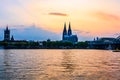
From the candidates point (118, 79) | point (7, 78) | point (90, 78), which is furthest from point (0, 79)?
point (118, 79)

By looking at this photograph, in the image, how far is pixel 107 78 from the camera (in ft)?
140

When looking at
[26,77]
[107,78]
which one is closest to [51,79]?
[26,77]

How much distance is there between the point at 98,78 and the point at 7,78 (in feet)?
36.0

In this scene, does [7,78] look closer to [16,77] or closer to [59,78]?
Result: [16,77]

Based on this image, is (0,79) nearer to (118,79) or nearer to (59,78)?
(59,78)

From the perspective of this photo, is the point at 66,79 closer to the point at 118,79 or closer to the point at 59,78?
the point at 59,78

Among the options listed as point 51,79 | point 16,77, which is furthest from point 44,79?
point 16,77

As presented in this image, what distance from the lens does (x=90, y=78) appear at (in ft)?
139

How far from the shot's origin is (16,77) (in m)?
42.7

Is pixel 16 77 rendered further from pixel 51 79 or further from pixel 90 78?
pixel 90 78

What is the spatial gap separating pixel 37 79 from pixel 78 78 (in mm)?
5076

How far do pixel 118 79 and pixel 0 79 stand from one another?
45.9 ft

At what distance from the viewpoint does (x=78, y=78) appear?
139ft

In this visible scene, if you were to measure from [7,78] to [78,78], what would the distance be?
851 centimetres
